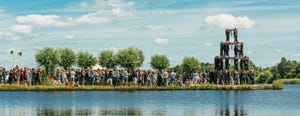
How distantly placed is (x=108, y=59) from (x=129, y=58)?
6112 mm

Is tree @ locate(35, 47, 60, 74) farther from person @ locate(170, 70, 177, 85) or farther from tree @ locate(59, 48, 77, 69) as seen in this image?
person @ locate(170, 70, 177, 85)

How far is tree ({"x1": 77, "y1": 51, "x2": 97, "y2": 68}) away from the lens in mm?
142875

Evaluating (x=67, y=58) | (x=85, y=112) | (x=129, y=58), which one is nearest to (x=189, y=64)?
(x=129, y=58)

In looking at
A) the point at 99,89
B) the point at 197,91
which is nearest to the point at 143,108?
the point at 99,89

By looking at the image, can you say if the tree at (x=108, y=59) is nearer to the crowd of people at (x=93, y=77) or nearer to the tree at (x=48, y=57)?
the tree at (x=48, y=57)

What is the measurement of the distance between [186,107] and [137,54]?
95.5 metres

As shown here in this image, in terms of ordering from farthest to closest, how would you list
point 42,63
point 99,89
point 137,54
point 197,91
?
point 137,54
point 42,63
point 197,91
point 99,89

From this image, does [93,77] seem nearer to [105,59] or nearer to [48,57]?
[48,57]

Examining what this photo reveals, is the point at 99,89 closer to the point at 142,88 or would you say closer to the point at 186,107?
the point at 142,88

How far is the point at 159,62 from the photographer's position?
147 meters

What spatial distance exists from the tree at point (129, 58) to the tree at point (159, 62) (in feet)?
12.1

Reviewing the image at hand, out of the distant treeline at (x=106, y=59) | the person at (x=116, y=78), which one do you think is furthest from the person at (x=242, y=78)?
the distant treeline at (x=106, y=59)

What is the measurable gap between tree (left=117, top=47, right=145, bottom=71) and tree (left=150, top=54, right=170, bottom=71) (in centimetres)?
367

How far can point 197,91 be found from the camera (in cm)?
7812
